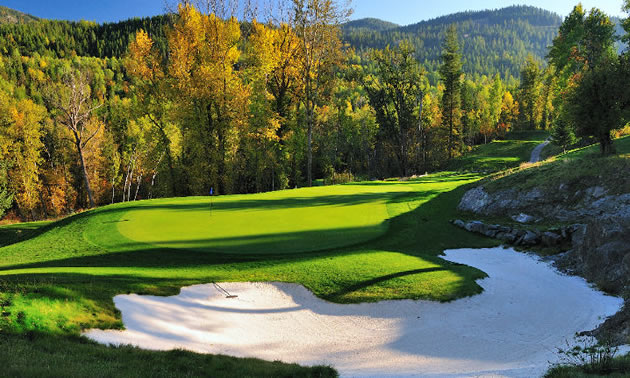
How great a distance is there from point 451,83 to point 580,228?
179ft

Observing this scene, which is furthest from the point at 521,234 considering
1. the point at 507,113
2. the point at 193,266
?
the point at 507,113

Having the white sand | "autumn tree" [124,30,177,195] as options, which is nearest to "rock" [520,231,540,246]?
the white sand

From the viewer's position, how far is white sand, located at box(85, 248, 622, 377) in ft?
25.0

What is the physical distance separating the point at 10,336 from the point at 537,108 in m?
112

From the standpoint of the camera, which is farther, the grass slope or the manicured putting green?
the manicured putting green

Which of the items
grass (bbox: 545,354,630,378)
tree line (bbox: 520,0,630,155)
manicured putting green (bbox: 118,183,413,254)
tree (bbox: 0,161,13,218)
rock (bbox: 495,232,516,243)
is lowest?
rock (bbox: 495,232,516,243)

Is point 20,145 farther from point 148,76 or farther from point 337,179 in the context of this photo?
point 337,179

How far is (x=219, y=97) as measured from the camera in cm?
3161

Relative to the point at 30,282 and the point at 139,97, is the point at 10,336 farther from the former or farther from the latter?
the point at 139,97

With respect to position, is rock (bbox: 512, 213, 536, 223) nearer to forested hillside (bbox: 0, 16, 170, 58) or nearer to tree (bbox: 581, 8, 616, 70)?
tree (bbox: 581, 8, 616, 70)

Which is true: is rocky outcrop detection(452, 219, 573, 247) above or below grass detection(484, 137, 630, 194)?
below

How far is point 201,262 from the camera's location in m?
12.7

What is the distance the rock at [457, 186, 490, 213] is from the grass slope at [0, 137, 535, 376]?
958 mm

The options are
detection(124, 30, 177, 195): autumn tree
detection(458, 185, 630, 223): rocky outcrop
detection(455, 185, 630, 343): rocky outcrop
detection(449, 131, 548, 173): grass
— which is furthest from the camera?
detection(449, 131, 548, 173): grass
